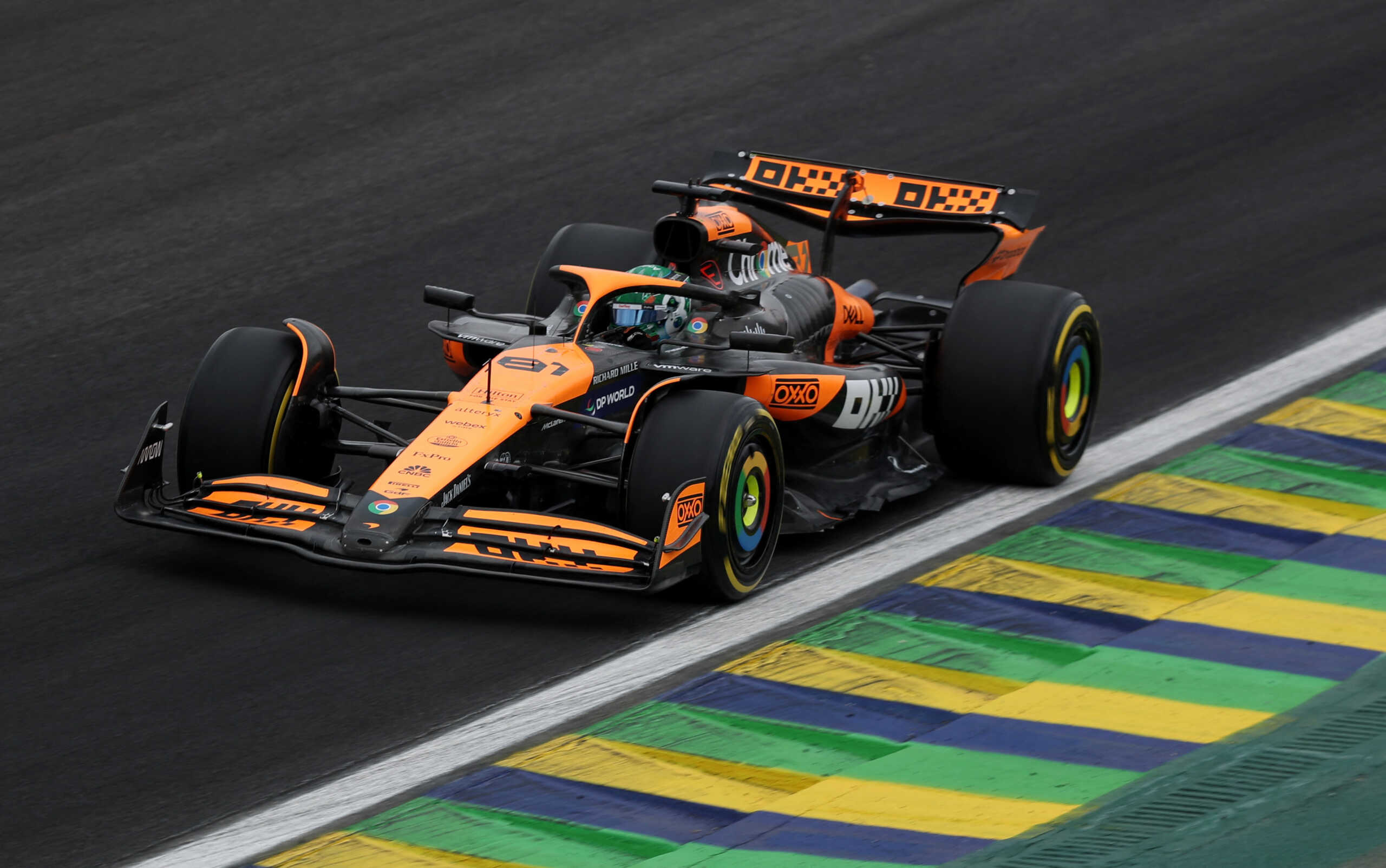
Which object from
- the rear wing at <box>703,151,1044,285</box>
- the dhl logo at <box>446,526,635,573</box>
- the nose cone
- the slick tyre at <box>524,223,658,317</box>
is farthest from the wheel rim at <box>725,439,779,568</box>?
the slick tyre at <box>524,223,658,317</box>

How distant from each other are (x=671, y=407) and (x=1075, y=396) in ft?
8.19

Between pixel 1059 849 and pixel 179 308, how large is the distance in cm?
729

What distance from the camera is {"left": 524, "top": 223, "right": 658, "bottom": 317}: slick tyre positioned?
9.50 metres

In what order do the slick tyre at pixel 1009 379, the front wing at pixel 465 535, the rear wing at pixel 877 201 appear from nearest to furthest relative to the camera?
the front wing at pixel 465 535 < the slick tyre at pixel 1009 379 < the rear wing at pixel 877 201

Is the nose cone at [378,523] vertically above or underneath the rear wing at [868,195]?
underneath

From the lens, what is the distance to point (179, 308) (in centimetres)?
1111

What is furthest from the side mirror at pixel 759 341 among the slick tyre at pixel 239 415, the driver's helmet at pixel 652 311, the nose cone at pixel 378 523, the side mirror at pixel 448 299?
the slick tyre at pixel 239 415

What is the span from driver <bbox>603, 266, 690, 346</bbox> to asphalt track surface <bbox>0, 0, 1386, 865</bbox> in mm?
1138

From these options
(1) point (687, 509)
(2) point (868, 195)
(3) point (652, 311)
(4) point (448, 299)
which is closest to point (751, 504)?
(1) point (687, 509)

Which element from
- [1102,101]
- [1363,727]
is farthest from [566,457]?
[1102,101]

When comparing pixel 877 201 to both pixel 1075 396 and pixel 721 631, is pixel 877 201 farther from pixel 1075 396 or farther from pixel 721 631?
pixel 721 631

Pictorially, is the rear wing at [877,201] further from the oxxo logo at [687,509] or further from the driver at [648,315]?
the oxxo logo at [687,509]

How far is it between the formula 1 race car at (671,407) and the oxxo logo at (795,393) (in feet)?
0.04

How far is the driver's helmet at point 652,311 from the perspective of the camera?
808 cm
